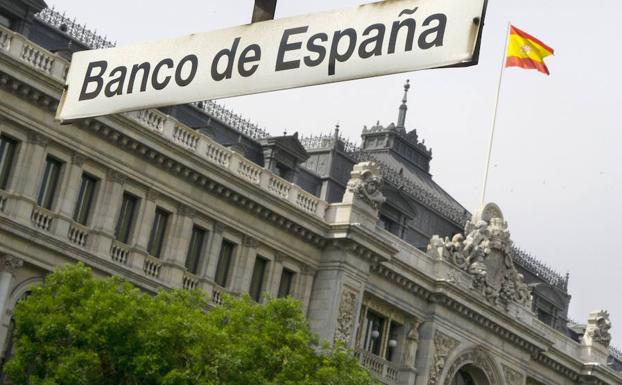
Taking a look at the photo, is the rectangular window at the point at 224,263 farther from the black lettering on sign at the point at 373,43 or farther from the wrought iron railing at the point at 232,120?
the black lettering on sign at the point at 373,43

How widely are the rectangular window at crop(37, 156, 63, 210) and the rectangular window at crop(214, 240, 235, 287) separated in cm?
780

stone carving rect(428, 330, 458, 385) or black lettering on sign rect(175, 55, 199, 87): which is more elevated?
stone carving rect(428, 330, 458, 385)

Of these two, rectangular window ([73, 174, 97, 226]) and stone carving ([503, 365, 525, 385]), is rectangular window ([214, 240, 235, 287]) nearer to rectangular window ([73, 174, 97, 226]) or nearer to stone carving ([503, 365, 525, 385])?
rectangular window ([73, 174, 97, 226])

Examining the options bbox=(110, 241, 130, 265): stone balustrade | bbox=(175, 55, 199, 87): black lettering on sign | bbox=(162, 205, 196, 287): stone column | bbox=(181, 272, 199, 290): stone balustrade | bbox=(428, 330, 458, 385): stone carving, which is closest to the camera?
bbox=(175, 55, 199, 87): black lettering on sign

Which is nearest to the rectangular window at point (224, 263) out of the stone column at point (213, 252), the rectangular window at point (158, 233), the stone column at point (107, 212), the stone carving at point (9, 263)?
the stone column at point (213, 252)

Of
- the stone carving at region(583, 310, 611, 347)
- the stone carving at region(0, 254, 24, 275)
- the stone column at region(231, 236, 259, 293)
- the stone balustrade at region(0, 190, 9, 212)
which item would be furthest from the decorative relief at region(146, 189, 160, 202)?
the stone carving at region(583, 310, 611, 347)

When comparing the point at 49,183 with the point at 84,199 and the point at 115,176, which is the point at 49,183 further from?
the point at 115,176

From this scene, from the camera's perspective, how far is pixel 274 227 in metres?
46.6

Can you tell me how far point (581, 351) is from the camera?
64.9 m

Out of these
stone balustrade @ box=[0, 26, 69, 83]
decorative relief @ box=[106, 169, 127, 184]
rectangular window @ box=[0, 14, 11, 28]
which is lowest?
decorative relief @ box=[106, 169, 127, 184]

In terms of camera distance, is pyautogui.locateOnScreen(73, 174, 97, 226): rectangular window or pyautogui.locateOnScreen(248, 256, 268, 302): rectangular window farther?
pyautogui.locateOnScreen(248, 256, 268, 302): rectangular window

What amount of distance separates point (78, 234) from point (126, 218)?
2.33 m

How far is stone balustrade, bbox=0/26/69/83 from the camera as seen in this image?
37.0 m

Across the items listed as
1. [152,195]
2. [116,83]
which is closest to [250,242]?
[152,195]
